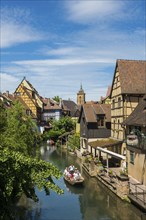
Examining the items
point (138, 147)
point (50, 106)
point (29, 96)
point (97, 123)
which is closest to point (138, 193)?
point (138, 147)

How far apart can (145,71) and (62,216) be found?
20.5 meters

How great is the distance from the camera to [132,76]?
107 feet

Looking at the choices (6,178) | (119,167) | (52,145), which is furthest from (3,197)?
(52,145)

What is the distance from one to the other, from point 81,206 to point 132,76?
16.6 meters

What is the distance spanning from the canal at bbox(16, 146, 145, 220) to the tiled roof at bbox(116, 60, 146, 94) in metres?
10.8

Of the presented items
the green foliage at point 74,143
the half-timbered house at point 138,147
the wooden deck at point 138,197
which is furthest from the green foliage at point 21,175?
the green foliage at point 74,143

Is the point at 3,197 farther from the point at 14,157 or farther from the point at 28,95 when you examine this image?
the point at 28,95

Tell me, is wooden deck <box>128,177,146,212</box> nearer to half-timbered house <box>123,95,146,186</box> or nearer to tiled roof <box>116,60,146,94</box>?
half-timbered house <box>123,95,146,186</box>

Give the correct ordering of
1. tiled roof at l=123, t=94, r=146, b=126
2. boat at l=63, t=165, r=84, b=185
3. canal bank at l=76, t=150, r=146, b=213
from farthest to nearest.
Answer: boat at l=63, t=165, r=84, b=185 < tiled roof at l=123, t=94, r=146, b=126 < canal bank at l=76, t=150, r=146, b=213

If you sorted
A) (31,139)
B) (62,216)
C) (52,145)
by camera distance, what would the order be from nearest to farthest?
(62,216) < (31,139) < (52,145)

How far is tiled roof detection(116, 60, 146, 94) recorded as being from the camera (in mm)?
31531

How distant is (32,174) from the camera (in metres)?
10.0

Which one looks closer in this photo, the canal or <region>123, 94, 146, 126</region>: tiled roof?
the canal

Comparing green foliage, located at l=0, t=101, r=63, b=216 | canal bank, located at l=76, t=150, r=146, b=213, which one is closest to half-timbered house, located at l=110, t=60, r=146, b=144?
canal bank, located at l=76, t=150, r=146, b=213
